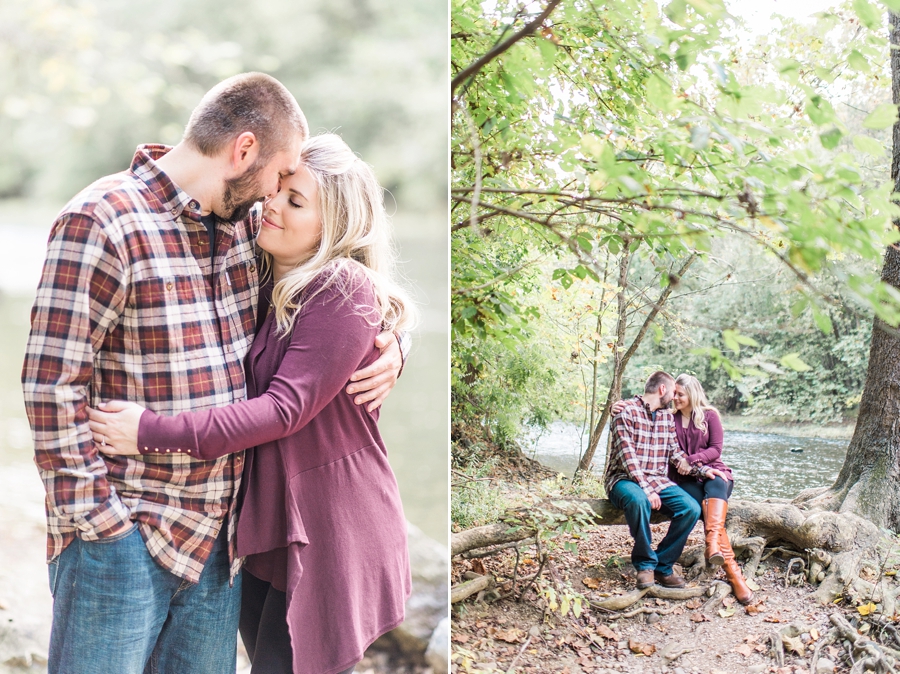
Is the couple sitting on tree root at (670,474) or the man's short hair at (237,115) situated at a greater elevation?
the man's short hair at (237,115)

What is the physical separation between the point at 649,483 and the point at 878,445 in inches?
27.8

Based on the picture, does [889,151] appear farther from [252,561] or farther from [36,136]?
[36,136]

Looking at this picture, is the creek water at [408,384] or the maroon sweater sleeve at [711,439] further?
the creek water at [408,384]

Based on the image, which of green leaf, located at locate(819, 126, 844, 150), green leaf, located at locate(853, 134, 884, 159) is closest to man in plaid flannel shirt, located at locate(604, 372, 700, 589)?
green leaf, located at locate(853, 134, 884, 159)

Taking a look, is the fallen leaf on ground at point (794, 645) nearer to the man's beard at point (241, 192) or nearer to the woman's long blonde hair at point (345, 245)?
the woman's long blonde hair at point (345, 245)

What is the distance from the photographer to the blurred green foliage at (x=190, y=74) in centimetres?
308

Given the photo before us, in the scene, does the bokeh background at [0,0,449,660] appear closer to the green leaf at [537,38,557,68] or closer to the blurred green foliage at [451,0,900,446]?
the blurred green foliage at [451,0,900,446]

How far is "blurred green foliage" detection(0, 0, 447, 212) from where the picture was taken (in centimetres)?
308

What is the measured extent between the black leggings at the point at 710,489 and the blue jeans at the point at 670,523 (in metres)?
0.02

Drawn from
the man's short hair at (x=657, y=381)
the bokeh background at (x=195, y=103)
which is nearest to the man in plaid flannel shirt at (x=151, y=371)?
the man's short hair at (x=657, y=381)

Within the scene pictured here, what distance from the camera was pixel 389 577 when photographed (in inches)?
56.7

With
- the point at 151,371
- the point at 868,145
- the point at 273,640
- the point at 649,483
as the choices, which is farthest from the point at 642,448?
the point at 151,371

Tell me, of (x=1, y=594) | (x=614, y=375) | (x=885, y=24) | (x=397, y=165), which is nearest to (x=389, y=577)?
(x=614, y=375)

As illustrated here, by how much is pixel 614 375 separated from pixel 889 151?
3.40ft
